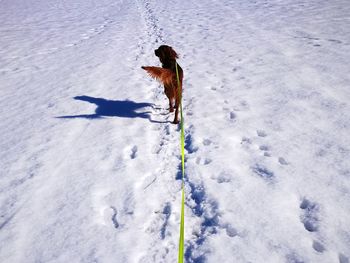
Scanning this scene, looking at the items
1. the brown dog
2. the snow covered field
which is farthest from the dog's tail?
the snow covered field

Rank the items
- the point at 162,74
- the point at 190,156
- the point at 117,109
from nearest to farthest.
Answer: the point at 190,156 < the point at 162,74 < the point at 117,109

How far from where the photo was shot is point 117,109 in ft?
14.5

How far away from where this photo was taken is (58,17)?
13.7 metres

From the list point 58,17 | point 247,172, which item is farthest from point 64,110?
point 58,17

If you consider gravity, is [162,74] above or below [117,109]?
above

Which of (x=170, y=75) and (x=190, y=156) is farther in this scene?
(x=170, y=75)

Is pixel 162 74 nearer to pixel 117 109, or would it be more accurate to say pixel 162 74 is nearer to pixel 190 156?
pixel 190 156

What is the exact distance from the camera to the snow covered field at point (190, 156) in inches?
84.7

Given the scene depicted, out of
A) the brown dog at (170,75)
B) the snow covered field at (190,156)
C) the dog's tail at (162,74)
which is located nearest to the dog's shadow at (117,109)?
the snow covered field at (190,156)

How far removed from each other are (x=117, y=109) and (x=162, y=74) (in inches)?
54.3

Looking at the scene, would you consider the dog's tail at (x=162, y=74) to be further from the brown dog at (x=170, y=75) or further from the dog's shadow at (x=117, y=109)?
the dog's shadow at (x=117, y=109)

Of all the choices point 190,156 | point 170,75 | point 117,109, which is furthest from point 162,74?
point 117,109

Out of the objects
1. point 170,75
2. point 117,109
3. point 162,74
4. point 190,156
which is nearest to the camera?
point 190,156

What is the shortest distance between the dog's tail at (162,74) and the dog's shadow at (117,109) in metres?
0.81
